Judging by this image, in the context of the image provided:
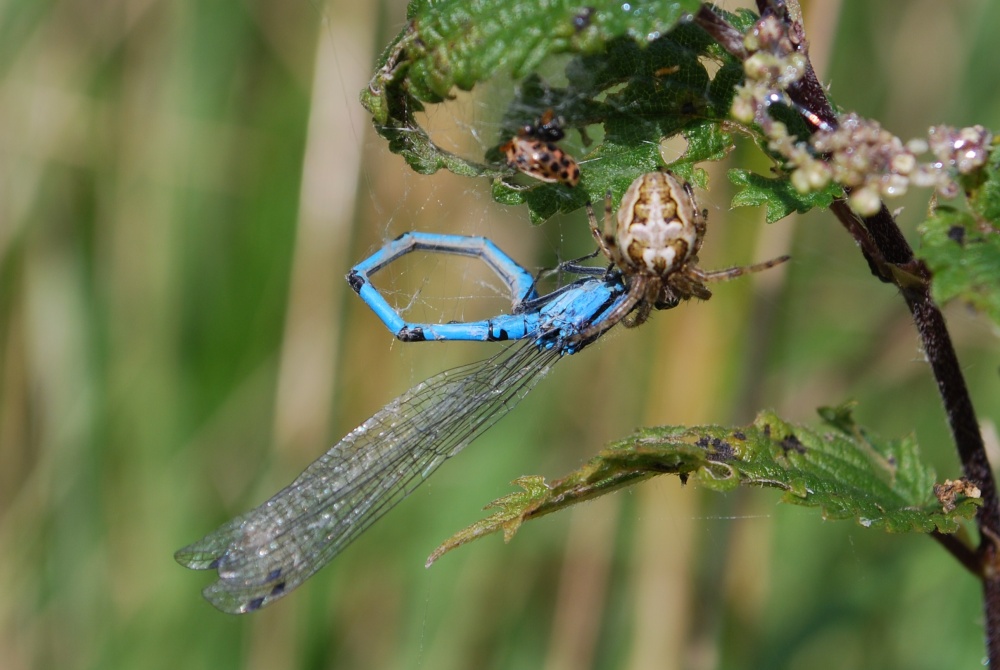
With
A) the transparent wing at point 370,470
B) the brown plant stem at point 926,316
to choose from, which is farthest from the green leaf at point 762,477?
the transparent wing at point 370,470

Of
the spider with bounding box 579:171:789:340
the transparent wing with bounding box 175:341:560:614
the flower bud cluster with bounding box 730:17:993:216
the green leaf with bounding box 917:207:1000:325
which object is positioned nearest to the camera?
the green leaf with bounding box 917:207:1000:325

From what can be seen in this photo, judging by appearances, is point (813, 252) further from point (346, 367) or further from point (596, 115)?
point (596, 115)

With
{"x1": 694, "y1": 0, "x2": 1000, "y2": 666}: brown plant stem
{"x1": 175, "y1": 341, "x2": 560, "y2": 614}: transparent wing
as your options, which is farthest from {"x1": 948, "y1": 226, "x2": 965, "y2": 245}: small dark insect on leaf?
{"x1": 175, "y1": 341, "x2": 560, "y2": 614}: transparent wing

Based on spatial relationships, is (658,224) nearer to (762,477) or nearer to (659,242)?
(659,242)

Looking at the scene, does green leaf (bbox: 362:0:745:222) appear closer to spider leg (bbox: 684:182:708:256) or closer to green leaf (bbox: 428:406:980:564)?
spider leg (bbox: 684:182:708:256)

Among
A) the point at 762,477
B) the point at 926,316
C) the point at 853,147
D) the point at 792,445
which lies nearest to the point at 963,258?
the point at 853,147

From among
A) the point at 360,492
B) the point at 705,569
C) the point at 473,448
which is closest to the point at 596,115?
the point at 360,492

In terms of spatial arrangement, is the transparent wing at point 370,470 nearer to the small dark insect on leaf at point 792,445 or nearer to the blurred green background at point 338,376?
the blurred green background at point 338,376
